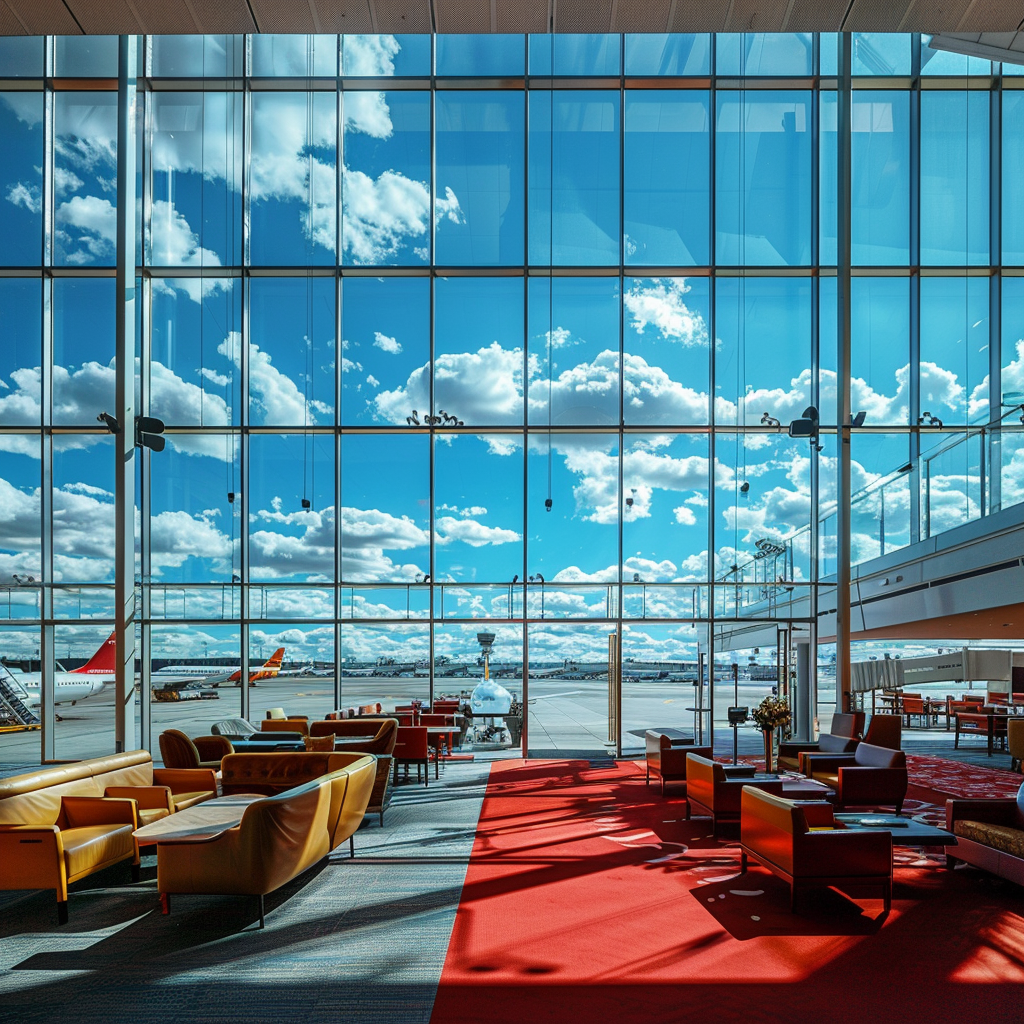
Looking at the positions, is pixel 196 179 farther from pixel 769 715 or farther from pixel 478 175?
pixel 769 715

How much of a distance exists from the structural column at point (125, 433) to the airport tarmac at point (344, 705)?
0.74 m

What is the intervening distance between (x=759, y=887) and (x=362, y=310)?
33.3 feet

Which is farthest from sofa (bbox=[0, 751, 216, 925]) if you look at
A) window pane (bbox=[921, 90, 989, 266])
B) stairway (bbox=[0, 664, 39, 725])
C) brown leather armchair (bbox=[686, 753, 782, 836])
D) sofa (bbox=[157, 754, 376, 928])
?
window pane (bbox=[921, 90, 989, 266])

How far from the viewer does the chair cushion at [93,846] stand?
18.0ft

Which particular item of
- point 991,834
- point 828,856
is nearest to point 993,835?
point 991,834

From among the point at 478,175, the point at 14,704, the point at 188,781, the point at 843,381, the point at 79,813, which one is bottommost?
the point at 14,704

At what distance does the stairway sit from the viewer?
515 inches

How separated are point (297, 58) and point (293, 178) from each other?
1933 millimetres

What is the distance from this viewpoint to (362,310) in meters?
13.0

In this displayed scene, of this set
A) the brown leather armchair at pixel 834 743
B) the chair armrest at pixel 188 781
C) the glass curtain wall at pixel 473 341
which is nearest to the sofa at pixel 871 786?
the brown leather armchair at pixel 834 743

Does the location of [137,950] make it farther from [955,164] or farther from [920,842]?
[955,164]

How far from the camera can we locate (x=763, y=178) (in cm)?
1309

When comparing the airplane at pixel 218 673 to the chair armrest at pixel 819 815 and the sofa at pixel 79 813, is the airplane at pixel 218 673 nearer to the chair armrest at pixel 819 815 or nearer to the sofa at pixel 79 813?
the sofa at pixel 79 813

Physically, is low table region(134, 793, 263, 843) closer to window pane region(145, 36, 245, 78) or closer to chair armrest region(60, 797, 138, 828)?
chair armrest region(60, 797, 138, 828)
